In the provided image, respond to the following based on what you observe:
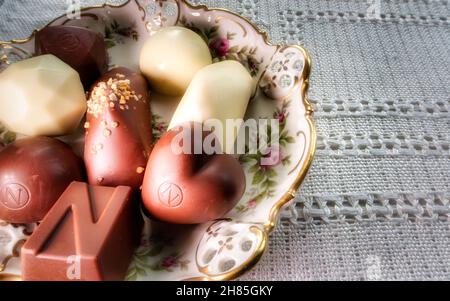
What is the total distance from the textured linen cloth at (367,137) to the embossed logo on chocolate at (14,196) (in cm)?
28

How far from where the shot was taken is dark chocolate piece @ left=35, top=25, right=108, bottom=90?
0.61 meters

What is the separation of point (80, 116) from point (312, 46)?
424 millimetres

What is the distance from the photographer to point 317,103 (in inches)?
26.8

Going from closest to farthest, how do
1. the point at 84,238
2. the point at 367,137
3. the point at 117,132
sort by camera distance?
the point at 84,238, the point at 117,132, the point at 367,137

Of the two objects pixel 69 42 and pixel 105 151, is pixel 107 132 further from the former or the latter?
pixel 69 42

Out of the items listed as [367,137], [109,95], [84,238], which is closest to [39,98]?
[109,95]

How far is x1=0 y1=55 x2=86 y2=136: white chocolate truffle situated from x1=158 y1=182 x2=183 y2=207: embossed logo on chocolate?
0.63 ft

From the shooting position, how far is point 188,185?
469 millimetres

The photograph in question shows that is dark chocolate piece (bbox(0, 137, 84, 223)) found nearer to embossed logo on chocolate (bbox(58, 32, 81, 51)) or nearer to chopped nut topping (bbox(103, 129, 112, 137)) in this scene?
chopped nut topping (bbox(103, 129, 112, 137))

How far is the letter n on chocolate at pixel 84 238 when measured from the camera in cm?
41

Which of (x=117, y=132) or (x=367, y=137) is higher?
(x=117, y=132)

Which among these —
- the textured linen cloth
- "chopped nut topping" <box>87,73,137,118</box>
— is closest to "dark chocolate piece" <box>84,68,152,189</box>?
"chopped nut topping" <box>87,73,137,118</box>

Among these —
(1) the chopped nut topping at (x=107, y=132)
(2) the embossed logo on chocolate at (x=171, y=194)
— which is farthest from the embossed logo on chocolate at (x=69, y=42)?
(2) the embossed logo on chocolate at (x=171, y=194)

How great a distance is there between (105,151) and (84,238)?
0.43ft
